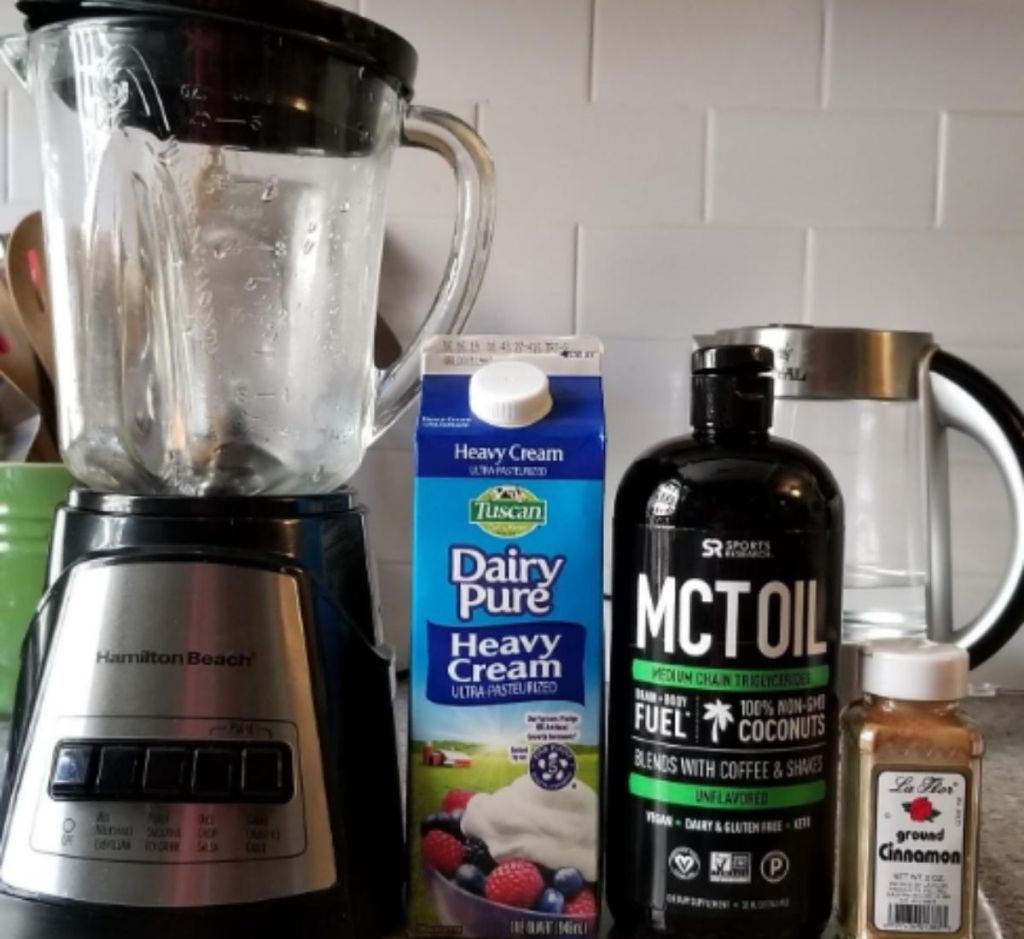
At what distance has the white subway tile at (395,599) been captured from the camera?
1.01m

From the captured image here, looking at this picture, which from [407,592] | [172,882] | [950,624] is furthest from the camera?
[407,592]

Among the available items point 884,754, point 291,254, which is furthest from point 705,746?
point 291,254

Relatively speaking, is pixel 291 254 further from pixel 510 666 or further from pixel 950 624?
pixel 950 624

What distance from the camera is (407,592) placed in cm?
100

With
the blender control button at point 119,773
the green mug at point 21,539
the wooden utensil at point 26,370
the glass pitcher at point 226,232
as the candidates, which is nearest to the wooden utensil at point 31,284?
the wooden utensil at point 26,370

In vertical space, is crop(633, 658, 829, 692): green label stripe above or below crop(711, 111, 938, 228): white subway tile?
below

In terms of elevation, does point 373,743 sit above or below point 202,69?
below

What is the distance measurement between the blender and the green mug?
171 millimetres

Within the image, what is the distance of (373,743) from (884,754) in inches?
→ 9.0

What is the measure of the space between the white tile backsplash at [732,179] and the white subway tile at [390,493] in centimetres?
12

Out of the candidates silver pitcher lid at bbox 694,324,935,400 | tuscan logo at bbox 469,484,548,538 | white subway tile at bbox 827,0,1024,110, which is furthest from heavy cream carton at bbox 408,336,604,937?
white subway tile at bbox 827,0,1024,110

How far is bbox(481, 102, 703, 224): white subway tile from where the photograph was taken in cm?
96

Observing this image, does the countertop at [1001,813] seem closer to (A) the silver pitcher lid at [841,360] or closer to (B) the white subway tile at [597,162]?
(A) the silver pitcher lid at [841,360]

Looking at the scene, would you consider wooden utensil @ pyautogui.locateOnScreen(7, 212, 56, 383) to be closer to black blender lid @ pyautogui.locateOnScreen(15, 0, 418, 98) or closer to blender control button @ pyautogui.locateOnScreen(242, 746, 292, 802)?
black blender lid @ pyautogui.locateOnScreen(15, 0, 418, 98)
